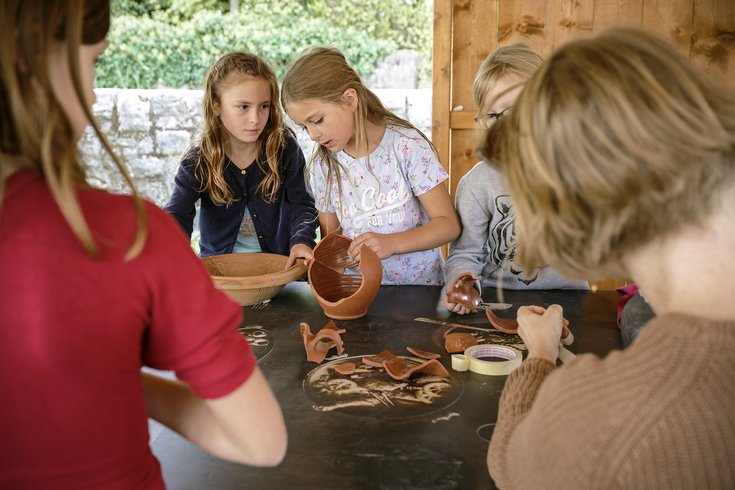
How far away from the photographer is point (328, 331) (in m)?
1.62

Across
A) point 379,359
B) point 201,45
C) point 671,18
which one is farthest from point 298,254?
point 201,45

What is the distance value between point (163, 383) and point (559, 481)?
559 mm

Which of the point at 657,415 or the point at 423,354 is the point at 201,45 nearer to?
the point at 423,354

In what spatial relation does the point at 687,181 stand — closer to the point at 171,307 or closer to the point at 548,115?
the point at 548,115

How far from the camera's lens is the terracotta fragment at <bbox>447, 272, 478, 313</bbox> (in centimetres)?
185

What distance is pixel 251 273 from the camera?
7.41ft

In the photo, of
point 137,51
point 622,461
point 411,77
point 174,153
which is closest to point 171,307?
point 622,461

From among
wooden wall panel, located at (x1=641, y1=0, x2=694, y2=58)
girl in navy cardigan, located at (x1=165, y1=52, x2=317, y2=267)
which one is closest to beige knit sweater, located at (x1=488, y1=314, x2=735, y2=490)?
girl in navy cardigan, located at (x1=165, y1=52, x2=317, y2=267)

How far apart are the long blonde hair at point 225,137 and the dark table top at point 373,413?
3.18 ft

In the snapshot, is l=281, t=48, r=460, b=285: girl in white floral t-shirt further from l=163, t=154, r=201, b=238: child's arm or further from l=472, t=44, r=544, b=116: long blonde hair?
l=163, t=154, r=201, b=238: child's arm

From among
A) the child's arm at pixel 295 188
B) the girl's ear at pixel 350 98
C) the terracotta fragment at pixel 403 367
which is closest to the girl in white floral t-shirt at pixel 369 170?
the girl's ear at pixel 350 98

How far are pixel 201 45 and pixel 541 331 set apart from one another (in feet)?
24.9

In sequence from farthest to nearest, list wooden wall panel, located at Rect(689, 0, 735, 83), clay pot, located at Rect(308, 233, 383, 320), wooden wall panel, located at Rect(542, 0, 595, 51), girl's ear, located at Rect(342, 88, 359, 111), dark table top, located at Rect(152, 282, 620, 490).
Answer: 1. wooden wall panel, located at Rect(542, 0, 595, 51)
2. wooden wall panel, located at Rect(689, 0, 735, 83)
3. girl's ear, located at Rect(342, 88, 359, 111)
4. clay pot, located at Rect(308, 233, 383, 320)
5. dark table top, located at Rect(152, 282, 620, 490)

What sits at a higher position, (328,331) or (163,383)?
(163,383)
